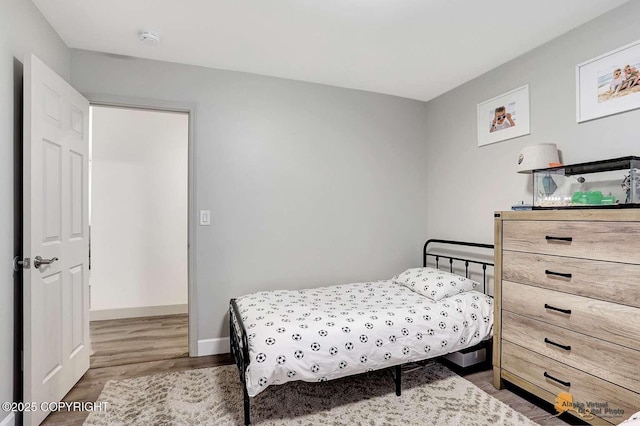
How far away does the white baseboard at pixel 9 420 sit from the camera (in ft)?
5.69

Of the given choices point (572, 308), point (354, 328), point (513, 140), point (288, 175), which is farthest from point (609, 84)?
point (288, 175)

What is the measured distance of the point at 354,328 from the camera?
6.85ft

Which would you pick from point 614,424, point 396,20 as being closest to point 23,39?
point 396,20

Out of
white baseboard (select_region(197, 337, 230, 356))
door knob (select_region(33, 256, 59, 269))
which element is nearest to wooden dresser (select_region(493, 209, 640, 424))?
→ white baseboard (select_region(197, 337, 230, 356))

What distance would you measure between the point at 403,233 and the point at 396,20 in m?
2.09

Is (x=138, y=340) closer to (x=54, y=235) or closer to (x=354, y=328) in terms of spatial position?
(x=54, y=235)

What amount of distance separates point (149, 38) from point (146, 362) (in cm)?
249

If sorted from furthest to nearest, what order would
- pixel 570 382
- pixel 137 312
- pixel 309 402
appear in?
pixel 137 312 → pixel 309 402 → pixel 570 382

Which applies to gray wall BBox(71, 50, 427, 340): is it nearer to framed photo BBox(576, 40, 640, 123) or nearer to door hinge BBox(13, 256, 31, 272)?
door hinge BBox(13, 256, 31, 272)

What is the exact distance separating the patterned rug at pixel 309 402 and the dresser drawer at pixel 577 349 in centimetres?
43

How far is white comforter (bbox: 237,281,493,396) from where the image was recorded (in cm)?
190

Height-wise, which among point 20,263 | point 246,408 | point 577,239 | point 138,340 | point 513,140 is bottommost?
point 138,340

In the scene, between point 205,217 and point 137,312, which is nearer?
point 205,217

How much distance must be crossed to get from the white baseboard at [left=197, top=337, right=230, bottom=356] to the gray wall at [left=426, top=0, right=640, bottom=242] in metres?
2.35
